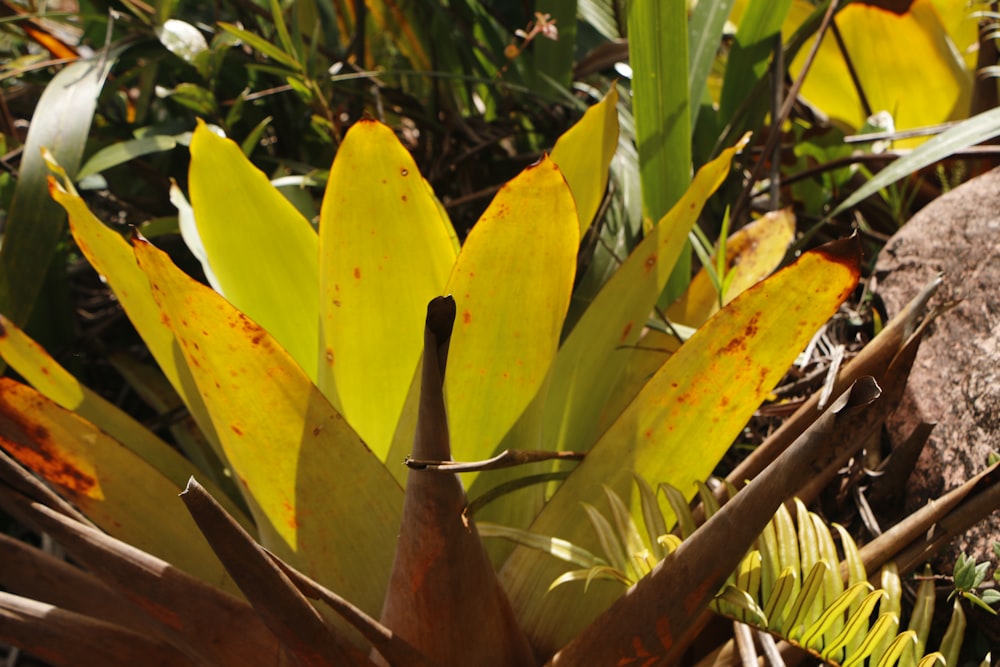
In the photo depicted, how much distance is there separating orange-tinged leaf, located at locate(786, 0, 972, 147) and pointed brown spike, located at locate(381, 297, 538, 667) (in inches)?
31.7

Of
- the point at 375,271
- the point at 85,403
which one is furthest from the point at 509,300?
the point at 85,403

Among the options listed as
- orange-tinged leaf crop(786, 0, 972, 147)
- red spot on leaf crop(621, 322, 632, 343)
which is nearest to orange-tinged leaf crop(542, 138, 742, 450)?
red spot on leaf crop(621, 322, 632, 343)

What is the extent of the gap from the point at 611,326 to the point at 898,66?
0.63 m

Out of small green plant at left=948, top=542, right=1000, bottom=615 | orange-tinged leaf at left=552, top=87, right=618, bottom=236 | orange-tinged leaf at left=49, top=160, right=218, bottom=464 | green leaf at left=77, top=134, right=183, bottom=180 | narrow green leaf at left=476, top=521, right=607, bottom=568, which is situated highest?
orange-tinged leaf at left=552, top=87, right=618, bottom=236

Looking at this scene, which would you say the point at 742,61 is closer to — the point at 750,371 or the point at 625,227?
the point at 625,227

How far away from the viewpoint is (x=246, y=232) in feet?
1.83

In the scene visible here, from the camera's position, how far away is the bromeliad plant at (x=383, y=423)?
1.32 feet

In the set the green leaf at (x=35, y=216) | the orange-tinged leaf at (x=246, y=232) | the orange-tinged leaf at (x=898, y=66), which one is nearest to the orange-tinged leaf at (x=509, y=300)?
the orange-tinged leaf at (x=246, y=232)

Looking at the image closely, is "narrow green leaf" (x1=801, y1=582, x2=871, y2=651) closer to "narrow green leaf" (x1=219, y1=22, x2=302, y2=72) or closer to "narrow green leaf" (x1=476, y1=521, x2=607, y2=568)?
"narrow green leaf" (x1=476, y1=521, x2=607, y2=568)

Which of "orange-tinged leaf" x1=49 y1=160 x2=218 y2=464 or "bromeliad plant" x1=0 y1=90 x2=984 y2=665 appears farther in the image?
"orange-tinged leaf" x1=49 y1=160 x2=218 y2=464

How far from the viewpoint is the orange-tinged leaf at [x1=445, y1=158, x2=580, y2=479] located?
456 mm

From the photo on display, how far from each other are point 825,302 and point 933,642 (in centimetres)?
26

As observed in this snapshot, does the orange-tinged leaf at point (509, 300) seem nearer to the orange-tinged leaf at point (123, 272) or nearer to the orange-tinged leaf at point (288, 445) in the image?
the orange-tinged leaf at point (288, 445)

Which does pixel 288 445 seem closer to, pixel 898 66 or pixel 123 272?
pixel 123 272
